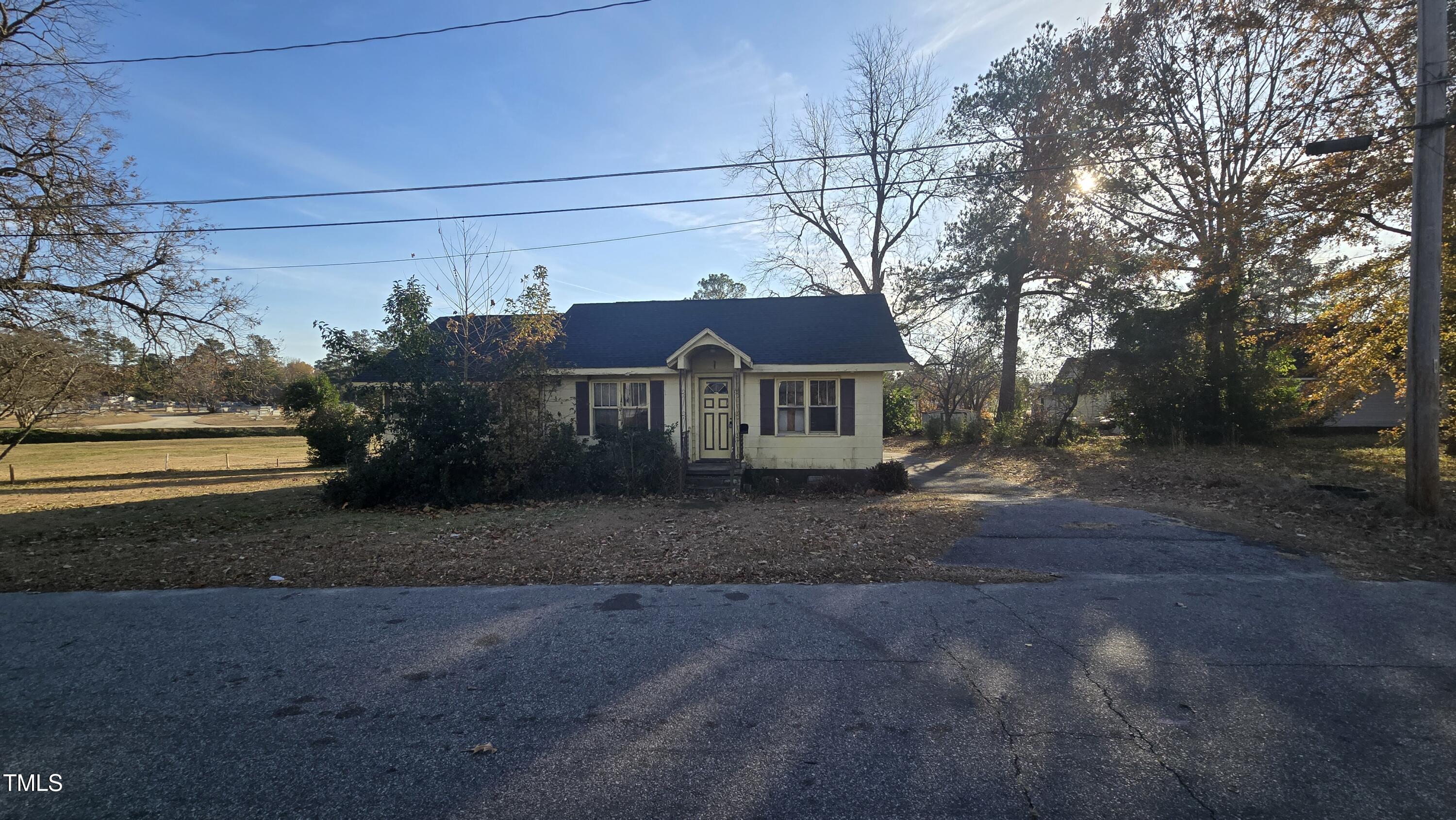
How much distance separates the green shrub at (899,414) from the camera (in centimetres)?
3195

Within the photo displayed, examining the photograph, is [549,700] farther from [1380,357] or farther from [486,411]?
[1380,357]

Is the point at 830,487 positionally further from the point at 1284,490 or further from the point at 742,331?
the point at 1284,490

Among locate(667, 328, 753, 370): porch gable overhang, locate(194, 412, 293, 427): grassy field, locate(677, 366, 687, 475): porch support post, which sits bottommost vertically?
locate(194, 412, 293, 427): grassy field

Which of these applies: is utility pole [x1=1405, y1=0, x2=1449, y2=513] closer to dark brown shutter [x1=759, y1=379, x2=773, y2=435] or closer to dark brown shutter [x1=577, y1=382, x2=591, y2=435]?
dark brown shutter [x1=759, y1=379, x2=773, y2=435]

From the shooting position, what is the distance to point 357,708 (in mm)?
3865

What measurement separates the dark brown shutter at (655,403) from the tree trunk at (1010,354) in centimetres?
1491

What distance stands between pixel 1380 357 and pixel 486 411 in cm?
1879

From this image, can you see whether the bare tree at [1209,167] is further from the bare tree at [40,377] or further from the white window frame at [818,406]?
the bare tree at [40,377]

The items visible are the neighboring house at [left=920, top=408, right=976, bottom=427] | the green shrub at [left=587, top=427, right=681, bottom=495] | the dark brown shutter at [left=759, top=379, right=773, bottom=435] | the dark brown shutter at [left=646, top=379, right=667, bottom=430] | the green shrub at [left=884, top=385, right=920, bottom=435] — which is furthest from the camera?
the green shrub at [left=884, top=385, right=920, bottom=435]

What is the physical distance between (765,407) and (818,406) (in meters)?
1.25

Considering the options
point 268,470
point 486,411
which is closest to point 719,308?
point 486,411

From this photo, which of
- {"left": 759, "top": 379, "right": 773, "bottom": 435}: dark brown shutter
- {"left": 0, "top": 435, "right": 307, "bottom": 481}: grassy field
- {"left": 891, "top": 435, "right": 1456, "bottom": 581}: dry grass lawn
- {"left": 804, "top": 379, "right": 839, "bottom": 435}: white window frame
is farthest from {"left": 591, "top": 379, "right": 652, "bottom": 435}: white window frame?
{"left": 0, "top": 435, "right": 307, "bottom": 481}: grassy field

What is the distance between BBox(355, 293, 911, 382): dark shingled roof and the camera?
1509cm

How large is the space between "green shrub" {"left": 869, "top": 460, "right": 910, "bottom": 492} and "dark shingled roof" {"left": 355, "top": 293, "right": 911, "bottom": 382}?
236cm
